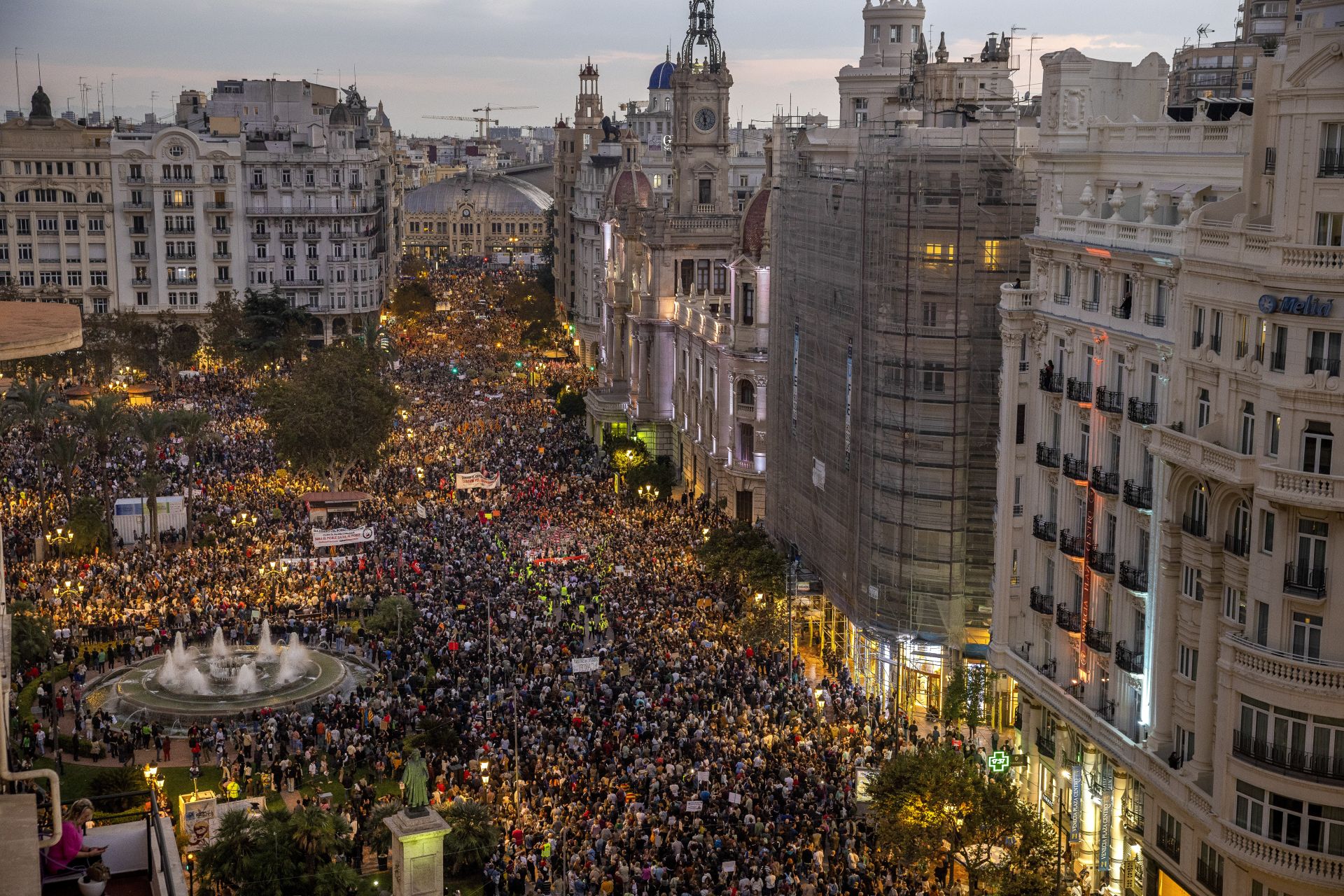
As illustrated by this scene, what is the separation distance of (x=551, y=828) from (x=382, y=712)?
1033cm

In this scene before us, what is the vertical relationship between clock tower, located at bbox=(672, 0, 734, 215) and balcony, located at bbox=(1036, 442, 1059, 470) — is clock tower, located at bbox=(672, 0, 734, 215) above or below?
above

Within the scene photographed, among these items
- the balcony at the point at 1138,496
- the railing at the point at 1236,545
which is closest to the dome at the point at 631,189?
the balcony at the point at 1138,496

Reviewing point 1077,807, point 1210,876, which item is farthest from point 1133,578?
point 1210,876

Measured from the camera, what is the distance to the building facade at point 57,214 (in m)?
116

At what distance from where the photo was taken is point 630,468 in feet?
259

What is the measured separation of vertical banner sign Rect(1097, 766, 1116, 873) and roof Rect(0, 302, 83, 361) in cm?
2602

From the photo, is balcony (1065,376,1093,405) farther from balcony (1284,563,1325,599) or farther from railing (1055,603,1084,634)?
balcony (1284,563,1325,599)

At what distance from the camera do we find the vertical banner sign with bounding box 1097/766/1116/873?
36281mm

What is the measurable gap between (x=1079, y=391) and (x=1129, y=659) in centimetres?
677

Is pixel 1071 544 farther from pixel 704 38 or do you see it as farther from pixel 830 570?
pixel 704 38

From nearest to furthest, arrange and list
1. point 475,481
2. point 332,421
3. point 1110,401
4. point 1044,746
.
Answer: point 1110,401, point 1044,746, point 475,481, point 332,421

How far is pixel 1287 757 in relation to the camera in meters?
29.8

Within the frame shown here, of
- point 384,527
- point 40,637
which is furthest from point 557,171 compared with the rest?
point 40,637

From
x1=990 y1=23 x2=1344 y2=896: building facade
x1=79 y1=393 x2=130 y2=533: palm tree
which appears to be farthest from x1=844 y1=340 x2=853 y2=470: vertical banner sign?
x1=79 y1=393 x2=130 y2=533: palm tree
